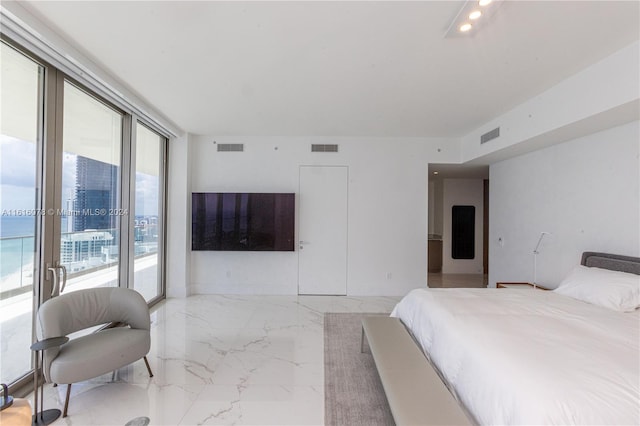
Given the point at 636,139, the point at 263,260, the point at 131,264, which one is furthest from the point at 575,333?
the point at 131,264

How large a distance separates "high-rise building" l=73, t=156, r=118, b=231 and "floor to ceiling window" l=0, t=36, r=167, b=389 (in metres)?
0.01

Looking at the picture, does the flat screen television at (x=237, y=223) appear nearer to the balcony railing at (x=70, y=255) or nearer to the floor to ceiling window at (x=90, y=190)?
the balcony railing at (x=70, y=255)

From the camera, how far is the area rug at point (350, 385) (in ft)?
6.32

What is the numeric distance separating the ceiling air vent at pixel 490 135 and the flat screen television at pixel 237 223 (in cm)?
315

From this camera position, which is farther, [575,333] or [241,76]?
[241,76]

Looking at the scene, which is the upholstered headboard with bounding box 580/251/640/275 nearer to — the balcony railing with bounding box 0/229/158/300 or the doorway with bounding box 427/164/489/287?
the doorway with bounding box 427/164/489/287

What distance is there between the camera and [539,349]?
5.09ft

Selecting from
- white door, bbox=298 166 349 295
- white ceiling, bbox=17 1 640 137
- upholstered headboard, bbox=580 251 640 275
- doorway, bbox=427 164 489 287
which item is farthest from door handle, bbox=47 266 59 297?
doorway, bbox=427 164 489 287

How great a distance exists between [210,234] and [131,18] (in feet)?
10.7

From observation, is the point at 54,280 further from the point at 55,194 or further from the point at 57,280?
the point at 55,194

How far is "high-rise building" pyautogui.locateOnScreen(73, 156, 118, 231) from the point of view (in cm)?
270

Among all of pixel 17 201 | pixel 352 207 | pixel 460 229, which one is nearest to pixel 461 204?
pixel 460 229

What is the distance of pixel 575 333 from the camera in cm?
177

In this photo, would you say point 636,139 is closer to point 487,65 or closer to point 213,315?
point 487,65
